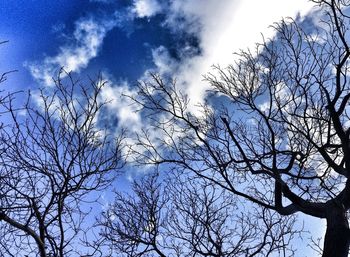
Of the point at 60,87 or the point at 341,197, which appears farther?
the point at 341,197

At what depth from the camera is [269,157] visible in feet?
23.5

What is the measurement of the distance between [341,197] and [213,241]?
11.2 feet

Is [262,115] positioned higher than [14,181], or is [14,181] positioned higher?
[262,115]

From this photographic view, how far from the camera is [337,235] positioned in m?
5.20

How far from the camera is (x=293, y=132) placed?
276 inches

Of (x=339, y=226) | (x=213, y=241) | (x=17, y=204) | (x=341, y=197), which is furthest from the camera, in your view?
(x=213, y=241)

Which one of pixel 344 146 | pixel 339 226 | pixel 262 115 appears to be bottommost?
pixel 339 226

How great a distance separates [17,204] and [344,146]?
497 centimetres

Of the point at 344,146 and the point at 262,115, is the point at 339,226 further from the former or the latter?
the point at 262,115

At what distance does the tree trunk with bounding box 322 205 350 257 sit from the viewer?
16.7ft

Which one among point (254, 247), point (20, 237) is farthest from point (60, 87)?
point (254, 247)

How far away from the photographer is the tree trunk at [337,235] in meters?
5.09

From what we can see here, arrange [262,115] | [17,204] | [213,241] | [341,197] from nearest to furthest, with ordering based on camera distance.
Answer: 1. [17,204]
2. [341,197]
3. [262,115]
4. [213,241]

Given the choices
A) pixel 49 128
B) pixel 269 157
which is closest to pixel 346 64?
pixel 269 157
